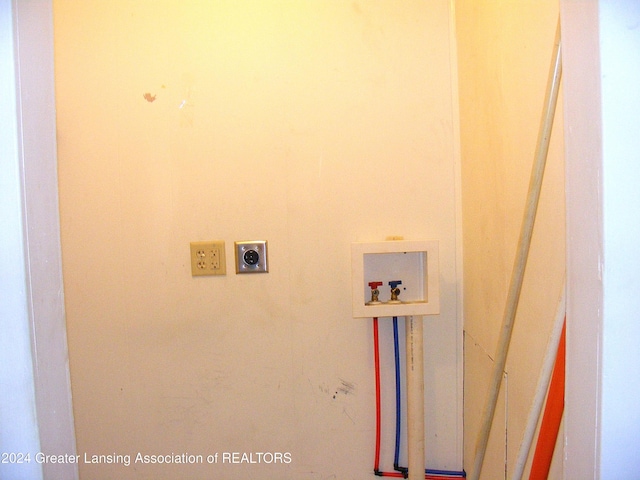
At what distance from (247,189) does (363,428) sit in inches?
34.5

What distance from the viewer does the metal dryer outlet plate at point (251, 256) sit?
1.28m

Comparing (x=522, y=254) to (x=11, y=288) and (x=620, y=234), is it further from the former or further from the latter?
(x=11, y=288)

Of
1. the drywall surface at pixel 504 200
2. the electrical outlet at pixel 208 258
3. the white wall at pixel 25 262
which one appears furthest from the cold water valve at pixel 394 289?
the white wall at pixel 25 262

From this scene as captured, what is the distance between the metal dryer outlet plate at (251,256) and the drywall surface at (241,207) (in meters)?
0.03

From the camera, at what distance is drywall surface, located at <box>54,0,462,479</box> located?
4.14 feet

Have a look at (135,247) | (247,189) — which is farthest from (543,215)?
(135,247)

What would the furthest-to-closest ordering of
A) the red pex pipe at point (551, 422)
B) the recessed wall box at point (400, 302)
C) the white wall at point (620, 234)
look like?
the recessed wall box at point (400, 302)
the red pex pipe at point (551, 422)
the white wall at point (620, 234)

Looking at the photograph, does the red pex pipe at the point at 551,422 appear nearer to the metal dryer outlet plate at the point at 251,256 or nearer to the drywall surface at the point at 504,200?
the drywall surface at the point at 504,200

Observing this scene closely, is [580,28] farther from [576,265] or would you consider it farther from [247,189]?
[247,189]

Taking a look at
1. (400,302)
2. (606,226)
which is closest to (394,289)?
(400,302)

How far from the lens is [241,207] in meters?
1.28

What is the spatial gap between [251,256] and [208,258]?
0.14m

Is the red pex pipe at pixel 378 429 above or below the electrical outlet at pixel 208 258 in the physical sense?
below

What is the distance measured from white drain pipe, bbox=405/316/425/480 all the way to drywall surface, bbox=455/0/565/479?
0.51 feet
